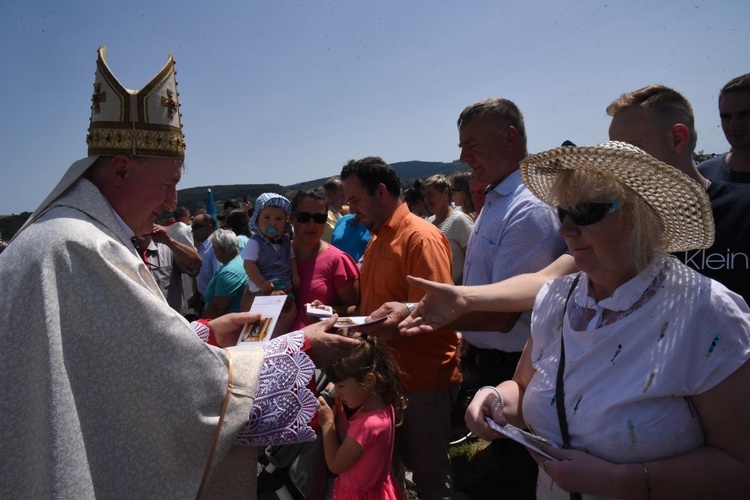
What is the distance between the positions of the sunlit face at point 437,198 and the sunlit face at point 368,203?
109 inches

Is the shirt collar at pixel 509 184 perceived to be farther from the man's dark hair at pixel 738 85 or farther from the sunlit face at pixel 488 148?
the man's dark hair at pixel 738 85

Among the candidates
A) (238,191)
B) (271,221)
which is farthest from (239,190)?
(271,221)

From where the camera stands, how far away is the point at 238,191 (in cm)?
1955

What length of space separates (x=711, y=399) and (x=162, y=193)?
221cm

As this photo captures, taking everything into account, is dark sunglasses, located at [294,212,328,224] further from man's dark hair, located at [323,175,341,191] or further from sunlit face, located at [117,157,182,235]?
man's dark hair, located at [323,175,341,191]

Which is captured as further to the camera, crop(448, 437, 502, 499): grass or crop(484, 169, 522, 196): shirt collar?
crop(448, 437, 502, 499): grass

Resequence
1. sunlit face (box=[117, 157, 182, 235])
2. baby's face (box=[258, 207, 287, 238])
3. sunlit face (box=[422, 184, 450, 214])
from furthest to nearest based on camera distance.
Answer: sunlit face (box=[422, 184, 450, 214]) → baby's face (box=[258, 207, 287, 238]) → sunlit face (box=[117, 157, 182, 235])

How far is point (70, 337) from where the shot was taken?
1607mm

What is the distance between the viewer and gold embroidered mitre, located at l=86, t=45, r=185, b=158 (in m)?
2.05

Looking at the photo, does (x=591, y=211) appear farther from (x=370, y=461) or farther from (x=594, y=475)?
(x=370, y=461)

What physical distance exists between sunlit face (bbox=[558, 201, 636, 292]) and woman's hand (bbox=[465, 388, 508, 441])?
25.7 inches

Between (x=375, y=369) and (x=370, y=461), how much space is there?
520 mm

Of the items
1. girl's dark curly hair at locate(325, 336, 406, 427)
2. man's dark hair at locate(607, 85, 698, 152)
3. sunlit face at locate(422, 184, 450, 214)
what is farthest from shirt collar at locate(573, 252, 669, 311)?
sunlit face at locate(422, 184, 450, 214)

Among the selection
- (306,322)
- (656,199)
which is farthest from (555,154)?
(306,322)
